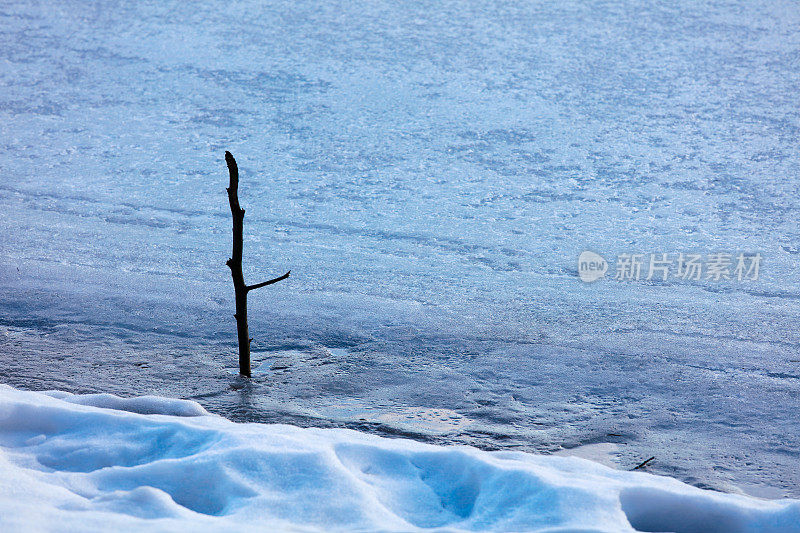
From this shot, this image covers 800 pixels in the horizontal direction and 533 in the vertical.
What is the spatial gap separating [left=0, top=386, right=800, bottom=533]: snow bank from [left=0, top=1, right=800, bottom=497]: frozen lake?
1.67 feet

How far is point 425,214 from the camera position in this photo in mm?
5598

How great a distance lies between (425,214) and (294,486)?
3593 mm

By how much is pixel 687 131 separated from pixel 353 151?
277cm

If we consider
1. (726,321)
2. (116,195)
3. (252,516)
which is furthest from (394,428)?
(116,195)

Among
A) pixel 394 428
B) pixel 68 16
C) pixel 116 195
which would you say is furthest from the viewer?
pixel 68 16

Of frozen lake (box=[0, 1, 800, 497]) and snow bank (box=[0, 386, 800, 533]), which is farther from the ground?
frozen lake (box=[0, 1, 800, 497])

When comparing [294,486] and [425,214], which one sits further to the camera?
[425,214]

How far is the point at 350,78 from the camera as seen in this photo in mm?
7484

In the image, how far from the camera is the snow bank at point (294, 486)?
2.00m

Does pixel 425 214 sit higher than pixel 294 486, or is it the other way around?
pixel 425 214

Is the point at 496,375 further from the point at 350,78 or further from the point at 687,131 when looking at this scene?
the point at 350,78

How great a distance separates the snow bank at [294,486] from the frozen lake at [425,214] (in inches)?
20.0

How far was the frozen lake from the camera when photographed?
10.8ft

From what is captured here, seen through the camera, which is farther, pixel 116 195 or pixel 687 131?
pixel 687 131
